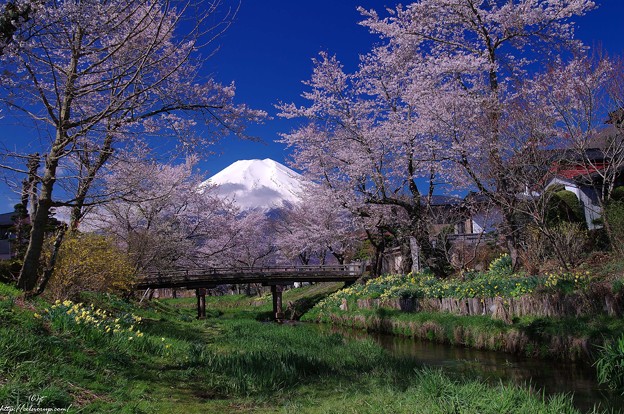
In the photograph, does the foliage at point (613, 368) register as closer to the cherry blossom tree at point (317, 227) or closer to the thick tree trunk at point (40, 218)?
the thick tree trunk at point (40, 218)

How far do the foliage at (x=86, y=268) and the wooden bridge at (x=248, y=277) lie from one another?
10690mm

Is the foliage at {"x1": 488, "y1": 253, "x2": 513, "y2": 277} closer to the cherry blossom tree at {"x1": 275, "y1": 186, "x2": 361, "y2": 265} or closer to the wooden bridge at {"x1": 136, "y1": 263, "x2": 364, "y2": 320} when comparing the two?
the cherry blossom tree at {"x1": 275, "y1": 186, "x2": 361, "y2": 265}

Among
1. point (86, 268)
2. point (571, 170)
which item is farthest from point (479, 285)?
point (86, 268)

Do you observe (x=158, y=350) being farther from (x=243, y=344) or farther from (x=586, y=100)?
(x=586, y=100)

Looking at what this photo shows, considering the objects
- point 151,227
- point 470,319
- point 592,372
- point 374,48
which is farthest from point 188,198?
point 592,372

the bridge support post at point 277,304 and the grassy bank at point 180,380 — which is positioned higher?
the grassy bank at point 180,380

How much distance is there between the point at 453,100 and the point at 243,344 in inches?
398

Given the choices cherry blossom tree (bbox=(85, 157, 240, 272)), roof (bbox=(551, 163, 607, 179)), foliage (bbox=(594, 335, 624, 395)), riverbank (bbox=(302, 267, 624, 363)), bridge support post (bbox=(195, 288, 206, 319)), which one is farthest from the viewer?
bridge support post (bbox=(195, 288, 206, 319))

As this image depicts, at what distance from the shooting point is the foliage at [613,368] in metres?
6.85

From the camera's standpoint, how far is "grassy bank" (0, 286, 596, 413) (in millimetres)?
4469

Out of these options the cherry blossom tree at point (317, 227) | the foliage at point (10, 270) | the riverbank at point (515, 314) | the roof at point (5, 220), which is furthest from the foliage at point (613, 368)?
the roof at point (5, 220)

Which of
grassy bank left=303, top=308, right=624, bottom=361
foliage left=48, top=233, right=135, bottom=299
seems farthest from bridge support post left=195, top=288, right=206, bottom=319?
grassy bank left=303, top=308, right=624, bottom=361

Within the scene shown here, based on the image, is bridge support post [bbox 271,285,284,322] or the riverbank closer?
the riverbank

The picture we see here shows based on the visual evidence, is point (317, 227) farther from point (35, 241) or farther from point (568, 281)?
point (35, 241)
